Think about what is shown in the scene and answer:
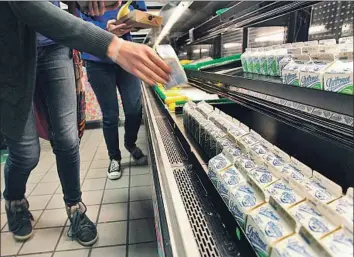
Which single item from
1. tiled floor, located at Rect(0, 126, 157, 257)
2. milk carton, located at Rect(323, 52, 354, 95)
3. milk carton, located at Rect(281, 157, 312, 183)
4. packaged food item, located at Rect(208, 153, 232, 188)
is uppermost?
milk carton, located at Rect(323, 52, 354, 95)

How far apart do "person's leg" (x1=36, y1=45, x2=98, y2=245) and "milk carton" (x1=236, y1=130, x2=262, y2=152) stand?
777mm

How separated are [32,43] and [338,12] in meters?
1.11

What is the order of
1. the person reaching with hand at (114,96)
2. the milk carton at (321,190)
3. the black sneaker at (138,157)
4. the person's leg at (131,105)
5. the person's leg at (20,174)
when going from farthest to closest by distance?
the black sneaker at (138,157) → the person's leg at (131,105) → the person reaching with hand at (114,96) → the person's leg at (20,174) → the milk carton at (321,190)

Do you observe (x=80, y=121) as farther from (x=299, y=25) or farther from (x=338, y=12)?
(x=338, y=12)

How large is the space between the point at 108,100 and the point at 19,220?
38.3 inches

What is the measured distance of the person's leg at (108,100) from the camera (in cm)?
186

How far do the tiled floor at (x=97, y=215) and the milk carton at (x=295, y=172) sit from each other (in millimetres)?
861

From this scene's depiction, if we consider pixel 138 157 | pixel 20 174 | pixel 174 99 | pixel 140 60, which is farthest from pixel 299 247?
pixel 138 157

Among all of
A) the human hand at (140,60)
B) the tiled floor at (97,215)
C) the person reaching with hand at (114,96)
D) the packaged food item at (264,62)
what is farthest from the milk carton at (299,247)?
the person reaching with hand at (114,96)

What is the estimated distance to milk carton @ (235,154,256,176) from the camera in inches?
27.0

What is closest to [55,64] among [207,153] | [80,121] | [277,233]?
[80,121]

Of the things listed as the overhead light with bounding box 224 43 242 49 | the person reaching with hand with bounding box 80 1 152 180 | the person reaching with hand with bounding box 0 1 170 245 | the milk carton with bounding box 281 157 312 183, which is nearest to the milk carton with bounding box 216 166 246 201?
the milk carton with bounding box 281 157 312 183

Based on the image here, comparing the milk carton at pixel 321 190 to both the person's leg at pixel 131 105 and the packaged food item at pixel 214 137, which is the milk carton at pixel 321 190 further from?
the person's leg at pixel 131 105

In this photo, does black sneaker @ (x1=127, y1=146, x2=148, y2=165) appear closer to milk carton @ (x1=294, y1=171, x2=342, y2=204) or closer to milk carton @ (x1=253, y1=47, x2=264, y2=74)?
milk carton @ (x1=253, y1=47, x2=264, y2=74)
